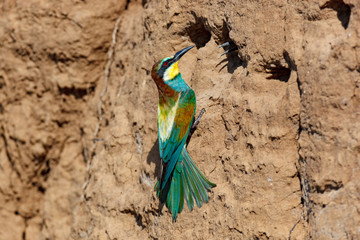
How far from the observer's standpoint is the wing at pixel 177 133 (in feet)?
9.64

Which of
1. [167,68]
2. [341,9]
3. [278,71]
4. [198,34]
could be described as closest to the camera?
[341,9]

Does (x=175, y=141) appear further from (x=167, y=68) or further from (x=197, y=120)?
(x=167, y=68)

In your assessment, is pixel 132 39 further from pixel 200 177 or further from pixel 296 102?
pixel 296 102

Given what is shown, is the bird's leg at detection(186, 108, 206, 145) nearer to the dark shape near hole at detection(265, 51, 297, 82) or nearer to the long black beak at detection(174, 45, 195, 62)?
the long black beak at detection(174, 45, 195, 62)

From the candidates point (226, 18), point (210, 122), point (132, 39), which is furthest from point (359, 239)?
point (132, 39)

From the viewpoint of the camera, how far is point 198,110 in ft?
10.1

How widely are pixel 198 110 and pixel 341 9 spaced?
42.4 inches

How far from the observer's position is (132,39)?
12.6 feet

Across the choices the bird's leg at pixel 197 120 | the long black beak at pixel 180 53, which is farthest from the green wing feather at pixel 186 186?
the long black beak at pixel 180 53

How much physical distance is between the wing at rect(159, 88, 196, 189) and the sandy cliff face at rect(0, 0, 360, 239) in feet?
0.23

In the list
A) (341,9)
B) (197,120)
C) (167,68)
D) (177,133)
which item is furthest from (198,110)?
(341,9)

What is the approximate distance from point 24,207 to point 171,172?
1924 millimetres

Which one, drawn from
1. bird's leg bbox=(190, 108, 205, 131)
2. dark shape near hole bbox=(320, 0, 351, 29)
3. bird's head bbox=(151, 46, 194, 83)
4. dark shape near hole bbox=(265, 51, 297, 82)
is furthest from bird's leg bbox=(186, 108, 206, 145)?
dark shape near hole bbox=(320, 0, 351, 29)

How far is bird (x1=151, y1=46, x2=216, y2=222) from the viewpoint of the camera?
2.89 m
